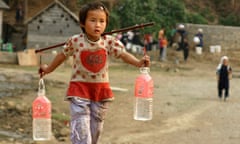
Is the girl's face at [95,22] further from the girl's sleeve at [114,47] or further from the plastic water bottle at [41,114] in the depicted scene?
the plastic water bottle at [41,114]

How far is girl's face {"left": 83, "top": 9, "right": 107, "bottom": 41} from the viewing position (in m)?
6.16

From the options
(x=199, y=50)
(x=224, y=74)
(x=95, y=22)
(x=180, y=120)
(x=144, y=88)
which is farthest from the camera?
(x=199, y=50)

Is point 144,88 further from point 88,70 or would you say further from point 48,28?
point 48,28

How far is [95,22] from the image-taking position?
20.3 ft

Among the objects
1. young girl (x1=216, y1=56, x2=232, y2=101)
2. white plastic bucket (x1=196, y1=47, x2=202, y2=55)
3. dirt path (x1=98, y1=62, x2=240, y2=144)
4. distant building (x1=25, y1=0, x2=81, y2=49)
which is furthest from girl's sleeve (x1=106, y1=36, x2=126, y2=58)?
white plastic bucket (x1=196, y1=47, x2=202, y2=55)

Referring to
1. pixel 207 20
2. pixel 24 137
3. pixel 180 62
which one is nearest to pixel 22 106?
pixel 24 137

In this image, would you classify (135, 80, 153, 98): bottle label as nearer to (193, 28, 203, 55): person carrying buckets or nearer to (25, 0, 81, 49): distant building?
(25, 0, 81, 49): distant building

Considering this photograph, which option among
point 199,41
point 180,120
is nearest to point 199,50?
point 199,41

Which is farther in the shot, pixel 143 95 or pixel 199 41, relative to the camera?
pixel 199 41

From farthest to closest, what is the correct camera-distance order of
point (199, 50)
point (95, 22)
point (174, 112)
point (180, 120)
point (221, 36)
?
1. point (221, 36)
2. point (199, 50)
3. point (174, 112)
4. point (180, 120)
5. point (95, 22)

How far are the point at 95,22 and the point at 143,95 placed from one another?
1.10 m

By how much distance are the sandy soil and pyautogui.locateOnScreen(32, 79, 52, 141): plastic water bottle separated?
4.85 meters

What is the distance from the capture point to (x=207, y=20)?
43.8m

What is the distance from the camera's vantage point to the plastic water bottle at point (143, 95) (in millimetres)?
6828
